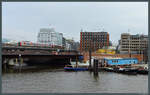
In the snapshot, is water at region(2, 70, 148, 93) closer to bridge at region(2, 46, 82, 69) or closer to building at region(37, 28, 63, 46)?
bridge at region(2, 46, 82, 69)

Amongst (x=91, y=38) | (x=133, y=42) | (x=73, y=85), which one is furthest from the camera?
(x=133, y=42)

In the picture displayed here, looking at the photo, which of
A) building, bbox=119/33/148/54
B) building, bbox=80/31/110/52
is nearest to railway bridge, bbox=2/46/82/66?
building, bbox=80/31/110/52

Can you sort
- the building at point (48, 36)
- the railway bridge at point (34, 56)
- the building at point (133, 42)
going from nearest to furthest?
1. the railway bridge at point (34, 56)
2. the building at point (133, 42)
3. the building at point (48, 36)

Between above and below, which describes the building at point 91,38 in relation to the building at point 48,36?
below

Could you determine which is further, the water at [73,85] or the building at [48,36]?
the building at [48,36]

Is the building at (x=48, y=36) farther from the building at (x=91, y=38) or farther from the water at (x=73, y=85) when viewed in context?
the water at (x=73, y=85)

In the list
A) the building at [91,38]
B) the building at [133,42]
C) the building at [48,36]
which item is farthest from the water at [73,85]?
the building at [48,36]

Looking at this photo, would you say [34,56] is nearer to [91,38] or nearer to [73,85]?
[91,38]

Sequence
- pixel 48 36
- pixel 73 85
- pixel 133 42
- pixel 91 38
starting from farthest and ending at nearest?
pixel 48 36
pixel 133 42
pixel 91 38
pixel 73 85

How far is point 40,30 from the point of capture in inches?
3620

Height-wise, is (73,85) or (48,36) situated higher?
(48,36)

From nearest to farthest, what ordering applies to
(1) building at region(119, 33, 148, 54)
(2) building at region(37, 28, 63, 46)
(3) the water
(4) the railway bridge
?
(3) the water < (4) the railway bridge < (1) building at region(119, 33, 148, 54) < (2) building at region(37, 28, 63, 46)

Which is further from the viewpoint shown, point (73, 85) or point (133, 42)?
point (133, 42)

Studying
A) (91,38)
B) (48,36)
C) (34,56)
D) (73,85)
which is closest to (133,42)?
(91,38)
